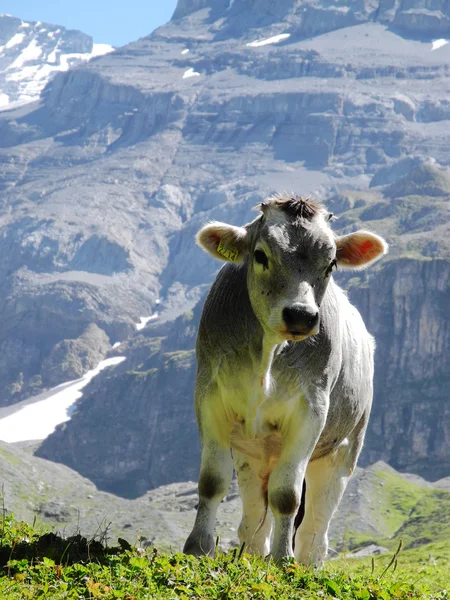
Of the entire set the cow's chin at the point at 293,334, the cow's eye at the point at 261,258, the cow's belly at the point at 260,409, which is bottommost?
the cow's belly at the point at 260,409

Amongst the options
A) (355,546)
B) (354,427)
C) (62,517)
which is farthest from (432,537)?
(354,427)

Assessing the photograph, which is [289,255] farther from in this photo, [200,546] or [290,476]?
[200,546]

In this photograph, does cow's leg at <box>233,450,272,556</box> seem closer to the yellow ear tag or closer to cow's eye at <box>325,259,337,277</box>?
the yellow ear tag

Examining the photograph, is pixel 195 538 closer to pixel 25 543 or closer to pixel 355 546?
pixel 25 543

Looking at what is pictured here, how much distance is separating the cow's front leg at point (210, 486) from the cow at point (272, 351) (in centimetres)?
1

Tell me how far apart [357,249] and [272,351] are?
1820 mm

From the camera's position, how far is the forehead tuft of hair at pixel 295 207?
37.1 ft

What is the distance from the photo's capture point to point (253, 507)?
12828mm

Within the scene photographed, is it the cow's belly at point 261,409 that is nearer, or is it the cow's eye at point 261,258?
the cow's eye at point 261,258

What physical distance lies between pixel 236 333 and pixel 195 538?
2409 millimetres

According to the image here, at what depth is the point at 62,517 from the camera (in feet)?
403

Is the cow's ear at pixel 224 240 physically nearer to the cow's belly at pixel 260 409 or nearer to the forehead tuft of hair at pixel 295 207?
the forehead tuft of hair at pixel 295 207

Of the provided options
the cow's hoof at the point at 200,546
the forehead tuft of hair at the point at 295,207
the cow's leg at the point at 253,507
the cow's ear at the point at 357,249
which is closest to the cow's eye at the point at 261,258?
the forehead tuft of hair at the point at 295,207

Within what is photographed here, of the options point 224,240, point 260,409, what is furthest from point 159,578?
point 224,240
